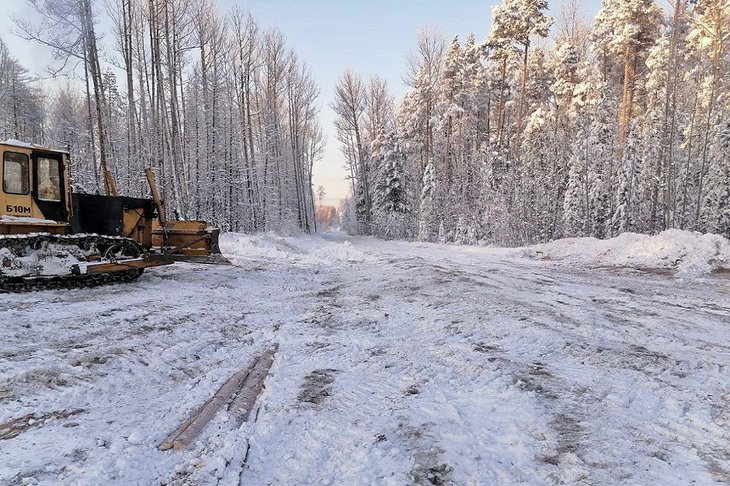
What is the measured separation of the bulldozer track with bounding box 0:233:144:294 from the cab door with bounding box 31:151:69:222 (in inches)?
37.3

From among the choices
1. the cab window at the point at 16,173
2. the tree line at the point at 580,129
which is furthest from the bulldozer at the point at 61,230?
the tree line at the point at 580,129

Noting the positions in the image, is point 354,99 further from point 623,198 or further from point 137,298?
point 137,298

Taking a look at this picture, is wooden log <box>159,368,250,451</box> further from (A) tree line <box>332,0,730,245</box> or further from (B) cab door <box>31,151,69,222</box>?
(A) tree line <box>332,0,730,245</box>

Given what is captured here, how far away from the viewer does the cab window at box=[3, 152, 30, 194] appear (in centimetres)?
863

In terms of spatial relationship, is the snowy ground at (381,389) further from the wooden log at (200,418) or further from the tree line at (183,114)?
the tree line at (183,114)

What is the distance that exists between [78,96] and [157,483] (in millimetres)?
60018

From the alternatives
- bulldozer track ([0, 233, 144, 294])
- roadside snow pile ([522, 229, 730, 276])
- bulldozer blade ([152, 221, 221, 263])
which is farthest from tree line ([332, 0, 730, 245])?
bulldozer track ([0, 233, 144, 294])

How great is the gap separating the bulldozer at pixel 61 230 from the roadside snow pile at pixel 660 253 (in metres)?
12.0

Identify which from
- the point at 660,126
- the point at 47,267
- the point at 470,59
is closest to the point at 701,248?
the point at 47,267

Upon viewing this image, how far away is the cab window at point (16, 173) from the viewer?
28.3 ft

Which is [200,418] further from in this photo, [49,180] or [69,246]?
[49,180]

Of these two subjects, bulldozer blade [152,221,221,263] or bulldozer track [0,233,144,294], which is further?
bulldozer blade [152,221,221,263]

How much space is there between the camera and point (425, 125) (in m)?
40.5

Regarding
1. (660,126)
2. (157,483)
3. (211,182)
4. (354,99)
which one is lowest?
(157,483)
